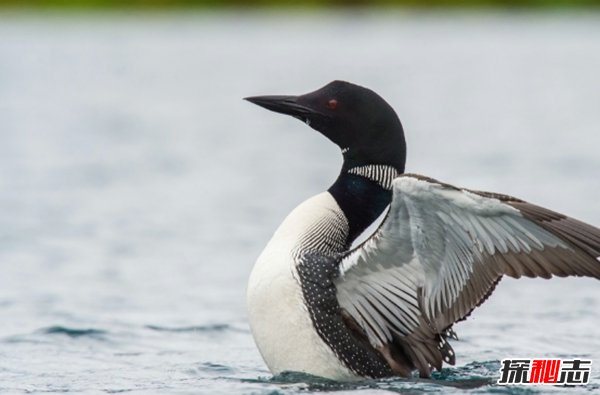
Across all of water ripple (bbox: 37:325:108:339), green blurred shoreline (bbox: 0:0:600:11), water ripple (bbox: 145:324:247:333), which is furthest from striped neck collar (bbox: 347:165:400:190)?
green blurred shoreline (bbox: 0:0:600:11)

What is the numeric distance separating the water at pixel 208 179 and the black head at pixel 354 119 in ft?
3.38

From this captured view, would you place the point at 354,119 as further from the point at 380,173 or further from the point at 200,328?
the point at 200,328

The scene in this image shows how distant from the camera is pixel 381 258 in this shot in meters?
5.59

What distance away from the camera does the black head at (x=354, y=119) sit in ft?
19.7

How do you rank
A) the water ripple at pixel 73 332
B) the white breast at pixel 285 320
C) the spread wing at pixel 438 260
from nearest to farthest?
the spread wing at pixel 438 260 → the white breast at pixel 285 320 → the water ripple at pixel 73 332

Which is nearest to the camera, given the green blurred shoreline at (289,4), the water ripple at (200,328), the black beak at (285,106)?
the black beak at (285,106)

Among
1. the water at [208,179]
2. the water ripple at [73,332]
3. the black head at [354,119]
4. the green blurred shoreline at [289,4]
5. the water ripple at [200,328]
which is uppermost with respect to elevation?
the green blurred shoreline at [289,4]

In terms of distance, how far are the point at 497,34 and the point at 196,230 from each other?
109 ft

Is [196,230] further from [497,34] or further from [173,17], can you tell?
[173,17]

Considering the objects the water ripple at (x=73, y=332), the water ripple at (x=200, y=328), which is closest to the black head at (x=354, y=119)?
the water ripple at (x=200, y=328)

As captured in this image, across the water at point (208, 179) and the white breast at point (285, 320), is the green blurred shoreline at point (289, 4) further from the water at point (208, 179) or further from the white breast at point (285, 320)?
the white breast at point (285, 320)

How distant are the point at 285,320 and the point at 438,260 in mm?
719

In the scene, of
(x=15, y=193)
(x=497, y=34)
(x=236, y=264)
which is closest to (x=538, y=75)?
(x=497, y=34)

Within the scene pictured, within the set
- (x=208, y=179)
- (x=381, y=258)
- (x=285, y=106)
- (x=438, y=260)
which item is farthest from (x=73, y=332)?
(x=208, y=179)
